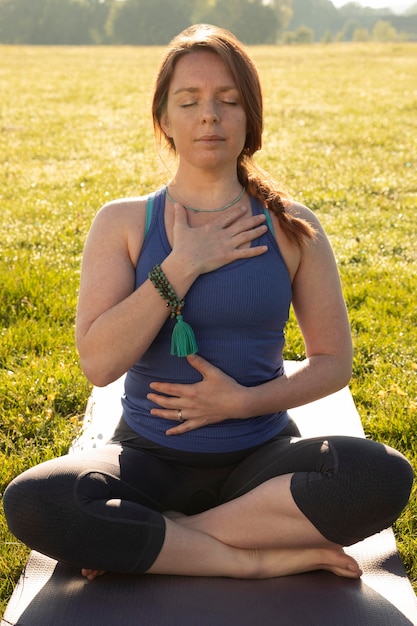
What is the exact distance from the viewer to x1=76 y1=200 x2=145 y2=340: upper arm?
2.82 m

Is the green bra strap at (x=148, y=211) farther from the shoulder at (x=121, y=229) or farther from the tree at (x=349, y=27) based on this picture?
the tree at (x=349, y=27)

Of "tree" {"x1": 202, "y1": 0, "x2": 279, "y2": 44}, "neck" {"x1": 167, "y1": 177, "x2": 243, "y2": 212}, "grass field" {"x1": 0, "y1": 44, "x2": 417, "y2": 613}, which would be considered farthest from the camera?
"tree" {"x1": 202, "y1": 0, "x2": 279, "y2": 44}

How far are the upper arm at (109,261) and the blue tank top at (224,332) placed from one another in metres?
0.04

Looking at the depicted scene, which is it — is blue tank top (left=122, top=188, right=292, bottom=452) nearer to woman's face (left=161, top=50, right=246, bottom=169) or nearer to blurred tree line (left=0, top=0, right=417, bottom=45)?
woman's face (left=161, top=50, right=246, bottom=169)

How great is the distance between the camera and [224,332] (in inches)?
112

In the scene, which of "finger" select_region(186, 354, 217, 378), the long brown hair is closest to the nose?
the long brown hair

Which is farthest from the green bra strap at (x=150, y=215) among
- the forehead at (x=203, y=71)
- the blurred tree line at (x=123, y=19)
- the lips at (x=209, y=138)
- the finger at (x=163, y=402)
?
the blurred tree line at (x=123, y=19)

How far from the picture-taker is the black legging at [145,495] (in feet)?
8.46

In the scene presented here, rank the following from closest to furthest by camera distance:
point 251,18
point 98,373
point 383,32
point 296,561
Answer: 1. point 296,561
2. point 98,373
3. point 251,18
4. point 383,32

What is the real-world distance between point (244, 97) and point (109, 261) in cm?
72

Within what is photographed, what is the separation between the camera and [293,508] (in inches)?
105

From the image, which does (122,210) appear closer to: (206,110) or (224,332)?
(206,110)

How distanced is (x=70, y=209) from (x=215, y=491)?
5.67 metres

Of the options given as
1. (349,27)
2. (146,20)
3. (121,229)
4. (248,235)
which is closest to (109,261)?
(121,229)
